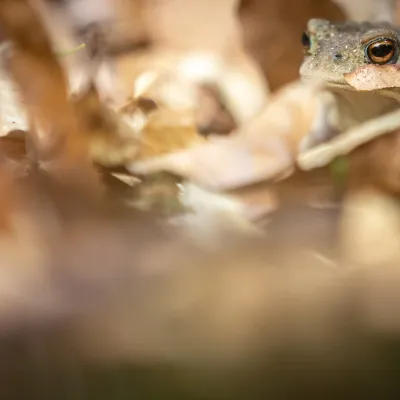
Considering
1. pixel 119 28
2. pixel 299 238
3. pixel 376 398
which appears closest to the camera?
pixel 376 398

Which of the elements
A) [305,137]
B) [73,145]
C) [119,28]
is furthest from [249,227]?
[119,28]

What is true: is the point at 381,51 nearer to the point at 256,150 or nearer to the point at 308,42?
the point at 308,42

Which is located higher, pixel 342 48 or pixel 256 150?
pixel 342 48

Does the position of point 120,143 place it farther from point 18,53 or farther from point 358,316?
point 358,316

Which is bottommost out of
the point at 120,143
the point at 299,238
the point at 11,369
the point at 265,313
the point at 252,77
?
the point at 11,369

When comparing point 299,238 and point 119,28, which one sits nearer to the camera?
point 299,238

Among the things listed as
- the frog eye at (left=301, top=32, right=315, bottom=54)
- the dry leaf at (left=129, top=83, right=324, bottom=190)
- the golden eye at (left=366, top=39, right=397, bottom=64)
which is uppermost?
the frog eye at (left=301, top=32, right=315, bottom=54)

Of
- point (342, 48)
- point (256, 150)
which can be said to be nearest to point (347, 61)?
point (342, 48)
